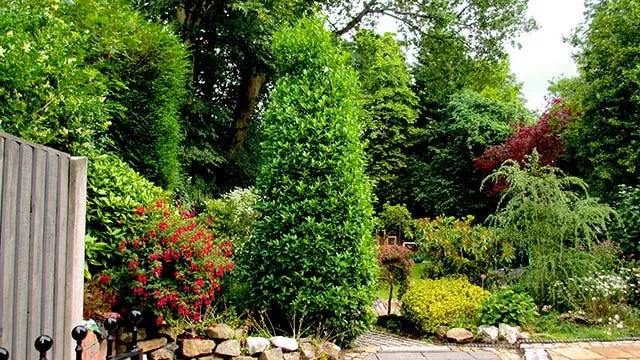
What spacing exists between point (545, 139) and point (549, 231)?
15.2 feet

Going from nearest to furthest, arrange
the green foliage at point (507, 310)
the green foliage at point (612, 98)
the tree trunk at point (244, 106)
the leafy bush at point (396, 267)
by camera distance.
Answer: the green foliage at point (507, 310), the leafy bush at point (396, 267), the green foliage at point (612, 98), the tree trunk at point (244, 106)

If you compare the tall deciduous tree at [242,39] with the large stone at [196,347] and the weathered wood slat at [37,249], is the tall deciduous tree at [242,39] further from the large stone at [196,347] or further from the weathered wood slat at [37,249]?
the weathered wood slat at [37,249]

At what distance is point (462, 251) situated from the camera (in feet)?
21.0

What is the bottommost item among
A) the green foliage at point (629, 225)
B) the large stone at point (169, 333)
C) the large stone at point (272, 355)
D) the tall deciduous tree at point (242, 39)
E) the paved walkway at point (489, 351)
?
the paved walkway at point (489, 351)

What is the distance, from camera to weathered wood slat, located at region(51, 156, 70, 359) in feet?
7.88

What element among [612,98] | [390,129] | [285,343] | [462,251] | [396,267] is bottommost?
[285,343]

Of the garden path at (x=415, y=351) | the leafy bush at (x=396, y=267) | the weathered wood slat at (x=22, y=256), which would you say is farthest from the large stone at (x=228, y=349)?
the leafy bush at (x=396, y=267)

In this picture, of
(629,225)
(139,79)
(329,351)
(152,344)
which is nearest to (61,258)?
(152,344)

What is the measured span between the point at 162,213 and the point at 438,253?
12.8 feet

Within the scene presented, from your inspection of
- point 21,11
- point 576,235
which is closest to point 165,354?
point 21,11

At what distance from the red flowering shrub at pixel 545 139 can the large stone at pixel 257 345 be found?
24.4 feet

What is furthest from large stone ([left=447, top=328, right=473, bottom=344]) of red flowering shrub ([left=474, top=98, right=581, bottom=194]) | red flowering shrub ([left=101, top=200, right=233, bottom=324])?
red flowering shrub ([left=474, top=98, right=581, bottom=194])

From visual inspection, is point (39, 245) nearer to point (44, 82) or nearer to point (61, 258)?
point (61, 258)

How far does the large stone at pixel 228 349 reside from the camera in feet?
13.1
